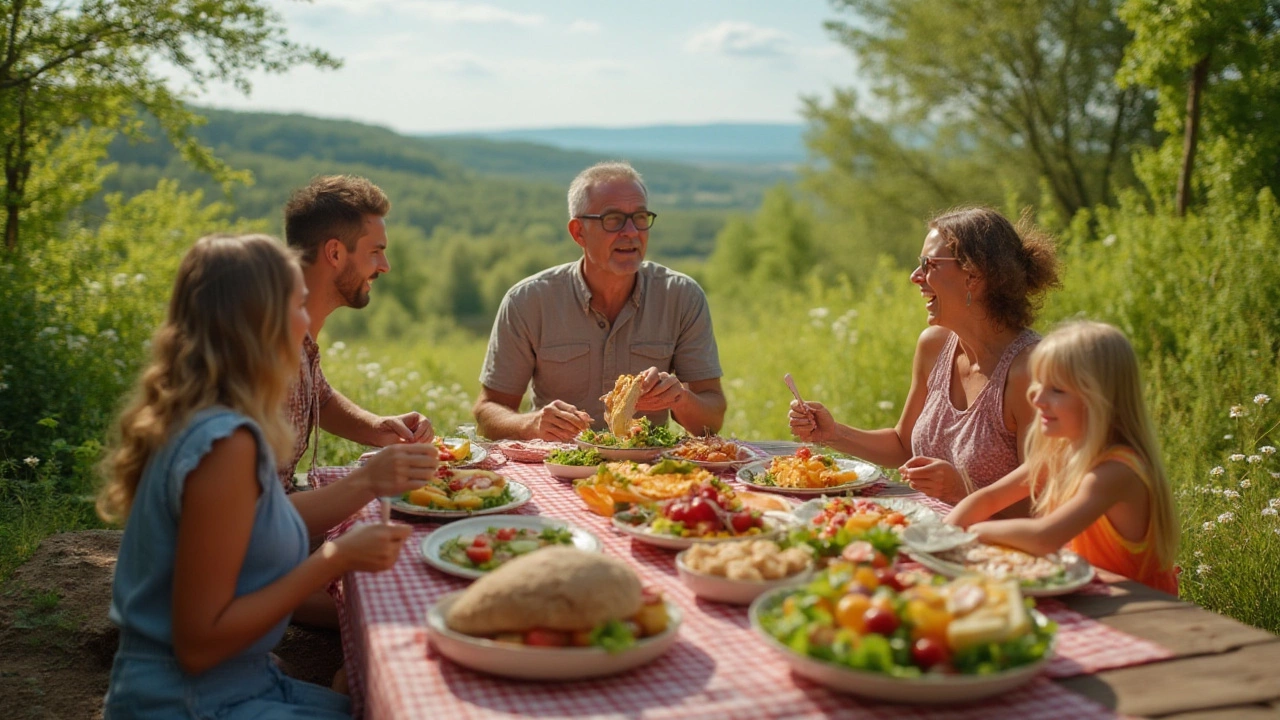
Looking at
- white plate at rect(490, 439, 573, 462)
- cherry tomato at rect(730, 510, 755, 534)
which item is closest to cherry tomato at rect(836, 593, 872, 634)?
cherry tomato at rect(730, 510, 755, 534)

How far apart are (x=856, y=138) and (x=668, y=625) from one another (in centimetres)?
1854

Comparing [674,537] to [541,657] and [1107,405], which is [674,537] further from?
[1107,405]

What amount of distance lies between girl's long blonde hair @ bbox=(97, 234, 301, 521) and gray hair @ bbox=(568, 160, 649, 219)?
2.79 metres

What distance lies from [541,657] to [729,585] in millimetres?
570

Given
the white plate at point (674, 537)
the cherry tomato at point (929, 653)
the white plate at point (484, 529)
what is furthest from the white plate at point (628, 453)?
the cherry tomato at point (929, 653)

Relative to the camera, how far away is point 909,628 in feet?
6.32

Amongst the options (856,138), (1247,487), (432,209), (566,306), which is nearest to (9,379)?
(566,306)

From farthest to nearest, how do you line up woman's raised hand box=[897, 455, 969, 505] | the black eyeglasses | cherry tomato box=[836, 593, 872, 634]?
the black eyeglasses
woman's raised hand box=[897, 455, 969, 505]
cherry tomato box=[836, 593, 872, 634]

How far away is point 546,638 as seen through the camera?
2.02 metres

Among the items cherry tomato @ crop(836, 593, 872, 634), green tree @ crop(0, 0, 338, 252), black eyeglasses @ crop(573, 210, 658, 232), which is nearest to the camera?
cherry tomato @ crop(836, 593, 872, 634)

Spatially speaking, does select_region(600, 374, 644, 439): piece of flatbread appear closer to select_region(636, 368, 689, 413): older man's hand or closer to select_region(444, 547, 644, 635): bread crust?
select_region(636, 368, 689, 413): older man's hand

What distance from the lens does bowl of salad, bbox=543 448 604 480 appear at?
374 cm

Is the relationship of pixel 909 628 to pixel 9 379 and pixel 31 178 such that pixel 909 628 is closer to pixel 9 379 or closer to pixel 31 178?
pixel 9 379

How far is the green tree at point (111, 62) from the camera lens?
7.91 metres
